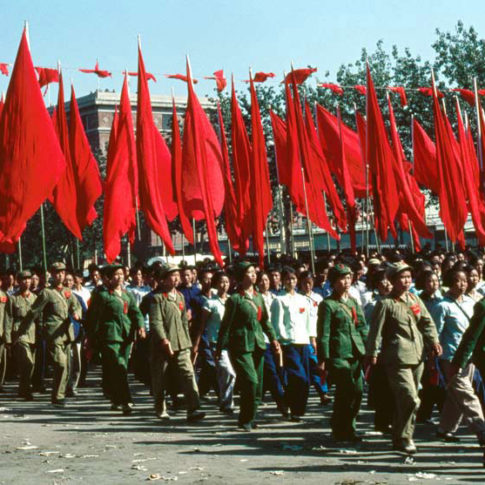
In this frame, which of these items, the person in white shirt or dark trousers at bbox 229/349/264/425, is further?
the person in white shirt

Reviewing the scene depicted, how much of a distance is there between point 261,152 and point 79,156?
330cm

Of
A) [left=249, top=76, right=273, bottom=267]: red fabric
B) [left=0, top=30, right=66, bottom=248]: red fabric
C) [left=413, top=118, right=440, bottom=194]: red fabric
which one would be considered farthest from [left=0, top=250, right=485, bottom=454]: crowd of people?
[left=413, top=118, right=440, bottom=194]: red fabric

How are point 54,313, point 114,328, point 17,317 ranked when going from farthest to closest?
point 17,317 < point 54,313 < point 114,328

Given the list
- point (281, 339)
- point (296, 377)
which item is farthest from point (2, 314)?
point (296, 377)

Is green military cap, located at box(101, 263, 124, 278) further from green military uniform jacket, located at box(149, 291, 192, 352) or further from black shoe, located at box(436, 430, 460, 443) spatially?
black shoe, located at box(436, 430, 460, 443)

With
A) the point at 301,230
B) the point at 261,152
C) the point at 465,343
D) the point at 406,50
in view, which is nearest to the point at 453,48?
the point at 406,50

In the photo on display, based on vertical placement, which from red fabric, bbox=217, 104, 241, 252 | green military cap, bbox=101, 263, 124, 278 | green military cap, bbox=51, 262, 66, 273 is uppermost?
red fabric, bbox=217, 104, 241, 252

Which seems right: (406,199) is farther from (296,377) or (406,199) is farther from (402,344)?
(402,344)

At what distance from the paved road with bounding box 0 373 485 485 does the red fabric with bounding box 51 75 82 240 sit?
5.42m

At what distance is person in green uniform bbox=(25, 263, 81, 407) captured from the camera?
14523 mm

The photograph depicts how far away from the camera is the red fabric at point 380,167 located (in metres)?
19.8

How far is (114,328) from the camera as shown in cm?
1362

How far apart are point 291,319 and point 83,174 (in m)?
7.07

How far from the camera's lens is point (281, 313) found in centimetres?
1308
